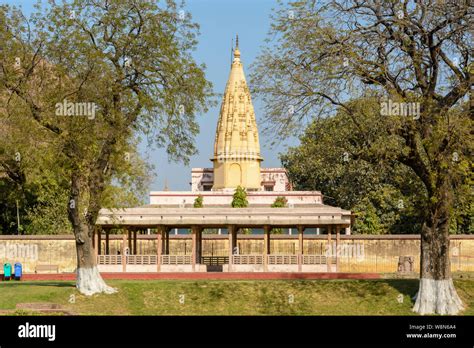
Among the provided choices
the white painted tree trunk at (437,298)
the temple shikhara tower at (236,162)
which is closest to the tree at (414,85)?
the white painted tree trunk at (437,298)

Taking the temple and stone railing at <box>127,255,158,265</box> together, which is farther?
stone railing at <box>127,255,158,265</box>

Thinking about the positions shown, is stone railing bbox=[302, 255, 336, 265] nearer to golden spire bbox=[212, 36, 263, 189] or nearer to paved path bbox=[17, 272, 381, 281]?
paved path bbox=[17, 272, 381, 281]

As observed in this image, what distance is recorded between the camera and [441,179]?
98.0 ft

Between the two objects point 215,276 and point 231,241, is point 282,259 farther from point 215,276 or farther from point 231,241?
point 215,276

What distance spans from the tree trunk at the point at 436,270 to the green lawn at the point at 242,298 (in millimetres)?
592

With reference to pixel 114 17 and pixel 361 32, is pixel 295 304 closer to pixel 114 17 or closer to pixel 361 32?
pixel 361 32

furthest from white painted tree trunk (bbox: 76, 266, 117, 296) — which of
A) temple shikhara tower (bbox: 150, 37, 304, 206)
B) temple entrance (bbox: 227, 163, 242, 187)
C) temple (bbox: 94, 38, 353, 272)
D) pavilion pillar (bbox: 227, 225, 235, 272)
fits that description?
temple entrance (bbox: 227, 163, 242, 187)

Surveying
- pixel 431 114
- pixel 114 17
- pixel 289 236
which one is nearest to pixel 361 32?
pixel 431 114

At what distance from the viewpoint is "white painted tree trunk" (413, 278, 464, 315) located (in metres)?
29.9

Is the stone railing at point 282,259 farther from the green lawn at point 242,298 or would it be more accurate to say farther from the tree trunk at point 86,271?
the tree trunk at point 86,271

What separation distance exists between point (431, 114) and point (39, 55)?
14007 mm

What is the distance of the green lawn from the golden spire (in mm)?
40399

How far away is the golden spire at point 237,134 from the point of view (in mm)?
73625

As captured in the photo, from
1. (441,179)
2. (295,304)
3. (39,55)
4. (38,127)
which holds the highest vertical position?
(39,55)
